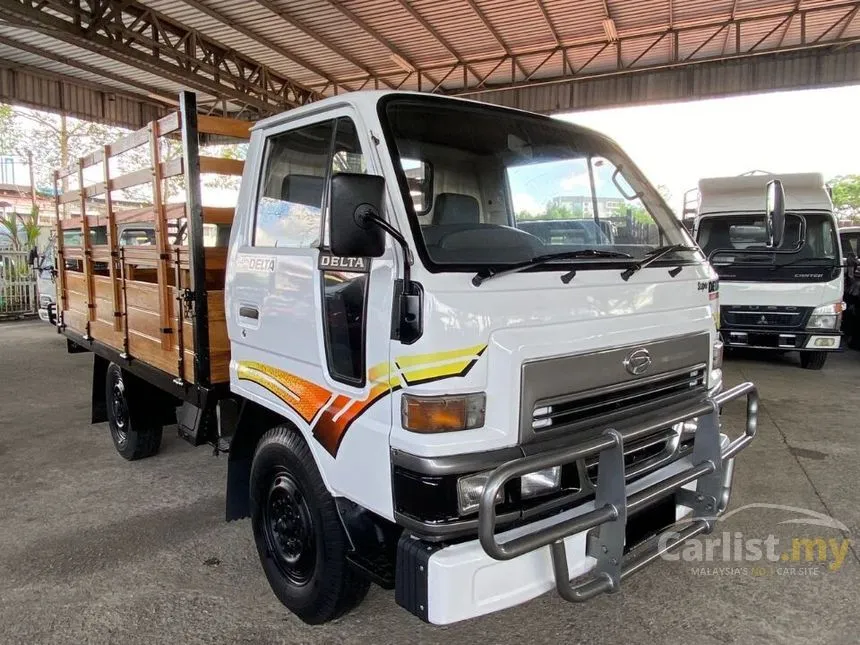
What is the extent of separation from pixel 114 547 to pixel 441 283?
8.73ft

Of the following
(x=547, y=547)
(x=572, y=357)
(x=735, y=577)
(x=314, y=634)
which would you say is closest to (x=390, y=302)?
(x=572, y=357)

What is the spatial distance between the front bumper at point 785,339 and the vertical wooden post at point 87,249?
6.84 m

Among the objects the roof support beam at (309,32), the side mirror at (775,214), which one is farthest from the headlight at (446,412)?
the roof support beam at (309,32)

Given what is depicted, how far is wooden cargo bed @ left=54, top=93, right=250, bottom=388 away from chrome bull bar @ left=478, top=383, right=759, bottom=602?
6.59ft

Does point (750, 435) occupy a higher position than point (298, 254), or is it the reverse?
point (298, 254)

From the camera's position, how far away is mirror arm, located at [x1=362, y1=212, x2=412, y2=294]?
1.93 m

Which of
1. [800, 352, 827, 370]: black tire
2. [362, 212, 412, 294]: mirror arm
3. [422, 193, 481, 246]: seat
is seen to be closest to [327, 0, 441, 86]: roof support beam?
[422, 193, 481, 246]: seat

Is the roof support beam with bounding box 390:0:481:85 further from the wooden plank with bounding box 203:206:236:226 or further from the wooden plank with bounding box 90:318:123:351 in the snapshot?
the wooden plank with bounding box 203:206:236:226

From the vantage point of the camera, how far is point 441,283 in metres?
1.99

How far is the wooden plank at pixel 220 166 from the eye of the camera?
3.21m

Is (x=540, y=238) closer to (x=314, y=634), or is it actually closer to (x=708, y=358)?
(x=708, y=358)

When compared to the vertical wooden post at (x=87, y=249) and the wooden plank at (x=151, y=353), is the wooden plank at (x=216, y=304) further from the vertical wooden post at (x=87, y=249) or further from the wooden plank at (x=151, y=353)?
the vertical wooden post at (x=87, y=249)

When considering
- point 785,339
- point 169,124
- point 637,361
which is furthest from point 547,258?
point 785,339

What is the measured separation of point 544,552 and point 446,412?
0.57m
